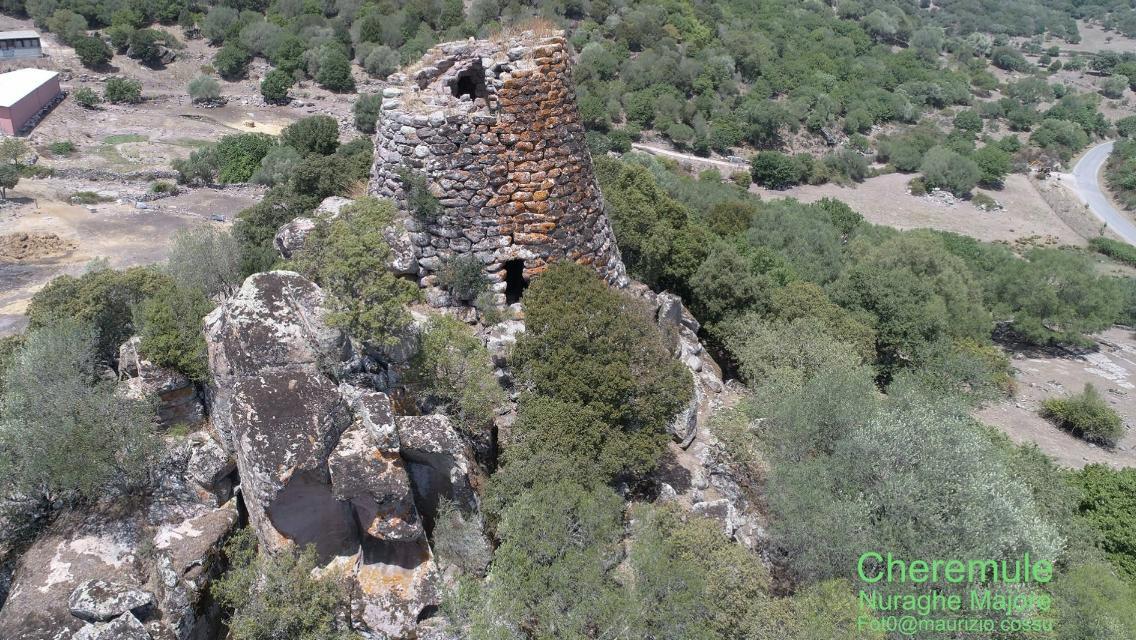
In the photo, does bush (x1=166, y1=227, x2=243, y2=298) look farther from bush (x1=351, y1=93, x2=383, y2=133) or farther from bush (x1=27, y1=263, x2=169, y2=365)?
bush (x1=351, y1=93, x2=383, y2=133)

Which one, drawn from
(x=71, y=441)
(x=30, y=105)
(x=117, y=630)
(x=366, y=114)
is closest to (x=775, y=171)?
→ (x=366, y=114)

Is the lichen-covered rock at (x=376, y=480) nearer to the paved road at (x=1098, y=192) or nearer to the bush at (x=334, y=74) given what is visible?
the bush at (x=334, y=74)

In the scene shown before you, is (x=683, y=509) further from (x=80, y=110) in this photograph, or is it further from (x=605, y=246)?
(x=80, y=110)

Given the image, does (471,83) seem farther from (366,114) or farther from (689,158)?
(689,158)

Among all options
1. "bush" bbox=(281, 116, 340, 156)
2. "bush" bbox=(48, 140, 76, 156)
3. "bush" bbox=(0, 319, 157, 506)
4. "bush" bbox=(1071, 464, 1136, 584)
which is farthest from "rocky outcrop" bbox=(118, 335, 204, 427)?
"bush" bbox=(48, 140, 76, 156)

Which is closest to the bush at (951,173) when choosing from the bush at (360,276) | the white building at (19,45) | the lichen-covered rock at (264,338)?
the bush at (360,276)

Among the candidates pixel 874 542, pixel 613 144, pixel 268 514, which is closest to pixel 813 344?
pixel 874 542
